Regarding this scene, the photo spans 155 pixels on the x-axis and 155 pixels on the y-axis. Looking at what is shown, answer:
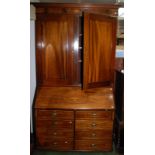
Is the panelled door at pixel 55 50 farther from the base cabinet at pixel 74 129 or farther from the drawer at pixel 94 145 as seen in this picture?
the drawer at pixel 94 145

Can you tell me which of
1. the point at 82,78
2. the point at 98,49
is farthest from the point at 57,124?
the point at 98,49

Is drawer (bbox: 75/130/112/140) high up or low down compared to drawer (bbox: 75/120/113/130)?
down

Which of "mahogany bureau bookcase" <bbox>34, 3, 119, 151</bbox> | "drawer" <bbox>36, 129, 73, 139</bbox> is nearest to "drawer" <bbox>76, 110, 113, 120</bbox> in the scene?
"mahogany bureau bookcase" <bbox>34, 3, 119, 151</bbox>

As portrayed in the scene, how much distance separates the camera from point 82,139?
2646 millimetres

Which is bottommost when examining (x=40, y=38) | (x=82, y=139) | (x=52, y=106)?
(x=82, y=139)

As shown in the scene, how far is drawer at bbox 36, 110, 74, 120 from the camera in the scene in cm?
261

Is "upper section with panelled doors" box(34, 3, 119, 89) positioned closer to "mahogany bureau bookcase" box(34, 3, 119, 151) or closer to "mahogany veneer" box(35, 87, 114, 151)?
"mahogany bureau bookcase" box(34, 3, 119, 151)

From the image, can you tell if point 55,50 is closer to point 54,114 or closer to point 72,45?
point 72,45

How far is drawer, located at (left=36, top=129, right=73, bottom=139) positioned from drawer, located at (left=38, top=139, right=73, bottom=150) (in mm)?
66

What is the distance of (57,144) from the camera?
8.72ft
